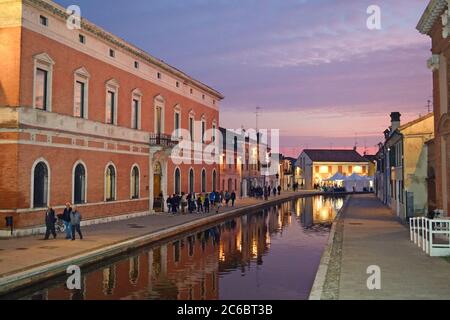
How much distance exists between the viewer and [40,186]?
20031mm

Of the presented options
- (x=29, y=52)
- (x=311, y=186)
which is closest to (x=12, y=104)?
(x=29, y=52)

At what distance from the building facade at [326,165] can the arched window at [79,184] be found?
234 ft

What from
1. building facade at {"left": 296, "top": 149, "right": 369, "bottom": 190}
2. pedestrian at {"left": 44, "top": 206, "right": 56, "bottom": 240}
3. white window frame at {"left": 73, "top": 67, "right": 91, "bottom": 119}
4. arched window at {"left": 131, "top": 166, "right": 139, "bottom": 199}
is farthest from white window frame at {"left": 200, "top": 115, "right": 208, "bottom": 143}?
building facade at {"left": 296, "top": 149, "right": 369, "bottom": 190}

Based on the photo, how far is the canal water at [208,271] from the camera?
36.2 ft

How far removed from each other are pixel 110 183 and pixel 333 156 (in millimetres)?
74304

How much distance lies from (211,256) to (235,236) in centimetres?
545

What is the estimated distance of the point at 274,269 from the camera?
1398 cm

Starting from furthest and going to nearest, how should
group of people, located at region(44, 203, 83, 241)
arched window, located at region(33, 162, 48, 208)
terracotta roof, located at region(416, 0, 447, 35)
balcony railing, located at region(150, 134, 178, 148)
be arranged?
balcony railing, located at region(150, 134, 178, 148)
arched window, located at region(33, 162, 48, 208)
terracotta roof, located at region(416, 0, 447, 35)
group of people, located at region(44, 203, 83, 241)

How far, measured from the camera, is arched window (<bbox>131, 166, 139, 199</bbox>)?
28.5 metres

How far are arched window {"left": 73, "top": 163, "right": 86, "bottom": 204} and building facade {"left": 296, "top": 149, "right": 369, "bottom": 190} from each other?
7138 centimetres

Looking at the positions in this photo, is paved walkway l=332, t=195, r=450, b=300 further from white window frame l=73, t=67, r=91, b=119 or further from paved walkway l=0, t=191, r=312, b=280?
white window frame l=73, t=67, r=91, b=119

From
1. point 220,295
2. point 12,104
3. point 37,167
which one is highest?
point 12,104

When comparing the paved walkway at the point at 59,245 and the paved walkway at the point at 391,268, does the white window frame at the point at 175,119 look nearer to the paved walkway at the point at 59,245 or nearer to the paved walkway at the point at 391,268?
the paved walkway at the point at 59,245
